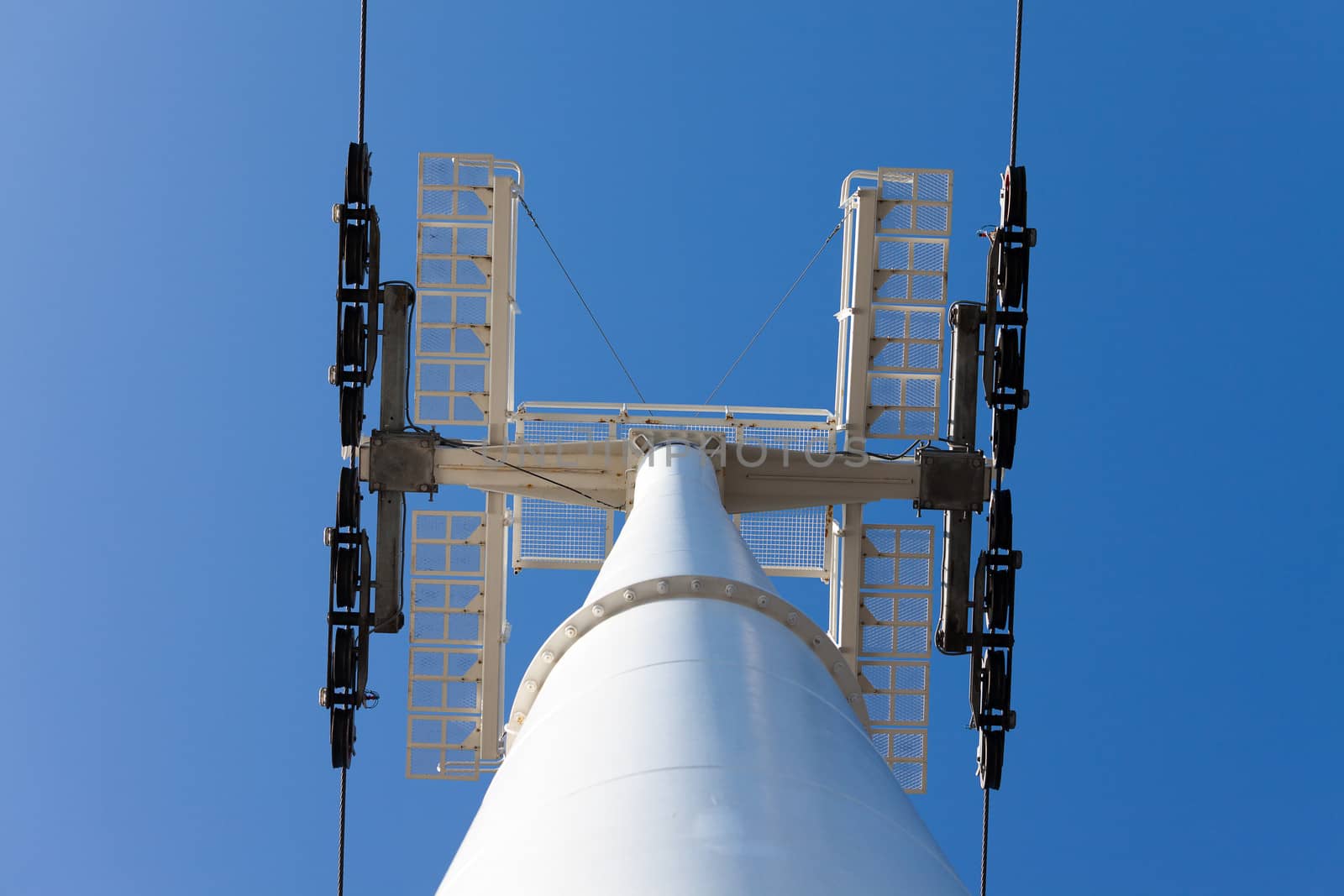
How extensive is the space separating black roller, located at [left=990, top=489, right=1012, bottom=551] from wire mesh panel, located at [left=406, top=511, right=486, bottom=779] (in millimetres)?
7901

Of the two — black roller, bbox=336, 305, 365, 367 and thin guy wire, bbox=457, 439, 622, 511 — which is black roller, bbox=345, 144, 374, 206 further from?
thin guy wire, bbox=457, 439, 622, 511

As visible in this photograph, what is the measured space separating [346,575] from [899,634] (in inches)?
342

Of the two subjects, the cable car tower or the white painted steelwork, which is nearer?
the white painted steelwork

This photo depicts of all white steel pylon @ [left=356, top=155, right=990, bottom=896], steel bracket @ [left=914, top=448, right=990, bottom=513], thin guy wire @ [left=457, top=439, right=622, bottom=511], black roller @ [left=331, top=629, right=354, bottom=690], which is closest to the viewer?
white steel pylon @ [left=356, top=155, right=990, bottom=896]

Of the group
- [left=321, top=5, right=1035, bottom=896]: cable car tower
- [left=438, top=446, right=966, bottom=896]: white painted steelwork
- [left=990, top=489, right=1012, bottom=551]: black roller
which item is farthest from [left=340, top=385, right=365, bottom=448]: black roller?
[left=438, top=446, right=966, bottom=896]: white painted steelwork

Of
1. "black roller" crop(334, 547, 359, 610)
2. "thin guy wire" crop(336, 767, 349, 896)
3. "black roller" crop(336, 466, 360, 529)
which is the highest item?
"black roller" crop(336, 466, 360, 529)

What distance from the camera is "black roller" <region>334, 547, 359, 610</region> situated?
1766cm

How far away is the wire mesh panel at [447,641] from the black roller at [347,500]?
303cm

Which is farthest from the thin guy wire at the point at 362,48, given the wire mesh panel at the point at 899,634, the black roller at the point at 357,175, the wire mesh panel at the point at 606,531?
the wire mesh panel at the point at 899,634

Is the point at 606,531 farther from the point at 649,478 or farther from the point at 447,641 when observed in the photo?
the point at 649,478

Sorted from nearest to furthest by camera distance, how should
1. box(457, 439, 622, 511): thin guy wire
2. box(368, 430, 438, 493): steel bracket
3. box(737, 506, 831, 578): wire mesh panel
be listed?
1. box(457, 439, 622, 511): thin guy wire
2. box(368, 430, 438, 493): steel bracket
3. box(737, 506, 831, 578): wire mesh panel

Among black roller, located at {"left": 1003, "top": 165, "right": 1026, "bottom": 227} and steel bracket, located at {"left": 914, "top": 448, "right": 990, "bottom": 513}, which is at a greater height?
black roller, located at {"left": 1003, "top": 165, "right": 1026, "bottom": 227}

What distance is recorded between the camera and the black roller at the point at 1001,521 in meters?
17.5

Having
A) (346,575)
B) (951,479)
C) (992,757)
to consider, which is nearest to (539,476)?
(346,575)
